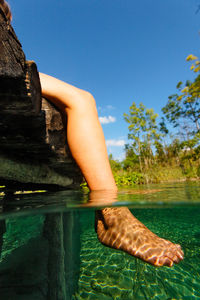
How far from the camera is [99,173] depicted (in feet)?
6.20

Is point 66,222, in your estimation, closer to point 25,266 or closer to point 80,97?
point 25,266

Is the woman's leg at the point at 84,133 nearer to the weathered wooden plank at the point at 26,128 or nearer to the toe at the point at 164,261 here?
the weathered wooden plank at the point at 26,128

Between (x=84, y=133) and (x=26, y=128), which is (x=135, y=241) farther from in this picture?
(x=26, y=128)

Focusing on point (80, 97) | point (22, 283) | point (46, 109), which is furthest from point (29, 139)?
point (22, 283)

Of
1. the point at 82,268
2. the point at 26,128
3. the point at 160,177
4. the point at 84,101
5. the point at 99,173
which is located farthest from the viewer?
the point at 160,177

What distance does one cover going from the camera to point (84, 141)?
1940mm

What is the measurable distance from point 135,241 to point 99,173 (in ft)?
2.67

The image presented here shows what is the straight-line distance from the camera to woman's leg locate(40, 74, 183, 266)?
1550 mm

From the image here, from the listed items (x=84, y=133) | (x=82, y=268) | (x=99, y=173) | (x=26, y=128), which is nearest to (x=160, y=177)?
(x=82, y=268)

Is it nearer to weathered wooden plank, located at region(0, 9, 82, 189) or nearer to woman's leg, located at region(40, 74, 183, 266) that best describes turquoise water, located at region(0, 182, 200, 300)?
woman's leg, located at region(40, 74, 183, 266)

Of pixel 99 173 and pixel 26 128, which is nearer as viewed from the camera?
pixel 26 128

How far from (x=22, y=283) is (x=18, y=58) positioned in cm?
276

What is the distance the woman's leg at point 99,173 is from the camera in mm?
1550

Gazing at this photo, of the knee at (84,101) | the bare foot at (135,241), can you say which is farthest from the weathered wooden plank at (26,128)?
the bare foot at (135,241)
